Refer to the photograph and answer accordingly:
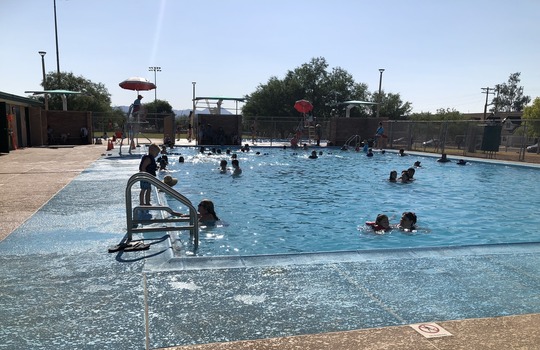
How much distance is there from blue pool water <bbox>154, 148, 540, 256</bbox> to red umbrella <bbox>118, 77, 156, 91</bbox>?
19.4 feet

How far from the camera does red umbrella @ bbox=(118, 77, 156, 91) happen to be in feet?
71.5

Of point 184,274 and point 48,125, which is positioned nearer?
point 184,274

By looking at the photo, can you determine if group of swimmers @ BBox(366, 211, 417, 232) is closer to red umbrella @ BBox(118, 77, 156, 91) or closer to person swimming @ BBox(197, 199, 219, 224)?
person swimming @ BBox(197, 199, 219, 224)

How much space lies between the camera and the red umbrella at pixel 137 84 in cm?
2180

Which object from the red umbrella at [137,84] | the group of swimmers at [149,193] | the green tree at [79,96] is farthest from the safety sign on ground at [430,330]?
the green tree at [79,96]

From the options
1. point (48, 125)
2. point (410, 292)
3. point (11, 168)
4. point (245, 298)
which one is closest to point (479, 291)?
point (410, 292)

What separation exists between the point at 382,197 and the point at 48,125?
943 inches

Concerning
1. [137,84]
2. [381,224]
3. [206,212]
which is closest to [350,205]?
[381,224]

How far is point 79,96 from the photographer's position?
56562 mm

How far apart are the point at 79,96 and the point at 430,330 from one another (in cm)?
6225

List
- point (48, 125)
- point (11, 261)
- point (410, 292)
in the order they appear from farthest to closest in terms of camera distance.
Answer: point (48, 125)
point (11, 261)
point (410, 292)

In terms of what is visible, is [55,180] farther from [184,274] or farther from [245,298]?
[245,298]

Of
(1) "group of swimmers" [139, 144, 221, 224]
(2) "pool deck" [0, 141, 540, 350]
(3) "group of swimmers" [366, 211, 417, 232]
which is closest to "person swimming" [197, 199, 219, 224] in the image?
(1) "group of swimmers" [139, 144, 221, 224]

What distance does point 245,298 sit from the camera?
3.64m
